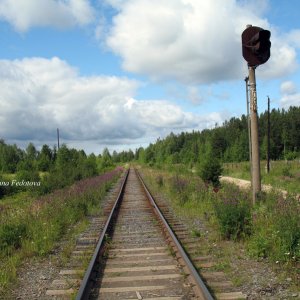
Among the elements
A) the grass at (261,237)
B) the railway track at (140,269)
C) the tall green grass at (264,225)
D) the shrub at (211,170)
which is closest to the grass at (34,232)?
the railway track at (140,269)

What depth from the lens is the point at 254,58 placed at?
9258 mm

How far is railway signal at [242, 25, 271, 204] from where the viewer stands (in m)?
9.01

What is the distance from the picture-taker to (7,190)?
30.5 meters

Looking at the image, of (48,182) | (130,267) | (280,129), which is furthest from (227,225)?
(280,129)

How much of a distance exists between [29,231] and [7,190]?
23.5 meters

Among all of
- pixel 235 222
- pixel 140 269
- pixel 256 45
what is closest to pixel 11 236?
pixel 140 269

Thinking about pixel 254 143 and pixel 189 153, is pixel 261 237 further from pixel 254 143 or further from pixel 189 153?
pixel 189 153

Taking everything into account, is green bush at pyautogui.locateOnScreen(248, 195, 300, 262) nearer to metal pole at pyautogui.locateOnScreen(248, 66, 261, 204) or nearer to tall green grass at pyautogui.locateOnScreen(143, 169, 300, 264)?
tall green grass at pyautogui.locateOnScreen(143, 169, 300, 264)

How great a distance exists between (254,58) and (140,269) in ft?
18.9

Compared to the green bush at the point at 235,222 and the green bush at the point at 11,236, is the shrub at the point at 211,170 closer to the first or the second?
the green bush at the point at 235,222

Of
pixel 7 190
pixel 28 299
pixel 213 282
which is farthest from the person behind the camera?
pixel 7 190

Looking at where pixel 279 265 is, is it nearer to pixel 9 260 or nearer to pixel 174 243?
pixel 174 243

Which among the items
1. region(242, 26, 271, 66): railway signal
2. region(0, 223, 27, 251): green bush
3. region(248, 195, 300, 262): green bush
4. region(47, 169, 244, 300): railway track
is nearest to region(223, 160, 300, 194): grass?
region(242, 26, 271, 66): railway signal

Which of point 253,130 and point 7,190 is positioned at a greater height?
point 253,130
